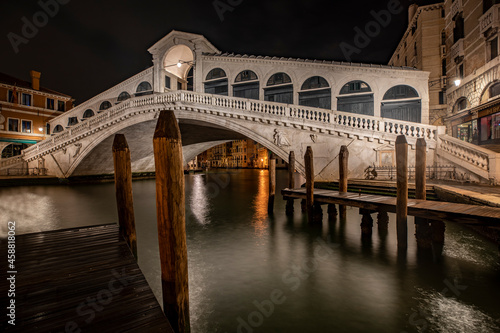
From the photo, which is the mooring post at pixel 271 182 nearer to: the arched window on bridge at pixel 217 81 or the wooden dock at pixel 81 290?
the wooden dock at pixel 81 290

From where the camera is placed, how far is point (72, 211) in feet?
27.3

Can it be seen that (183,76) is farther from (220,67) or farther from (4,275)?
(4,275)

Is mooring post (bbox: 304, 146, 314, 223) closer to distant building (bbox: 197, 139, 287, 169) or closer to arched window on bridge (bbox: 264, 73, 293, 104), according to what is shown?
arched window on bridge (bbox: 264, 73, 293, 104)

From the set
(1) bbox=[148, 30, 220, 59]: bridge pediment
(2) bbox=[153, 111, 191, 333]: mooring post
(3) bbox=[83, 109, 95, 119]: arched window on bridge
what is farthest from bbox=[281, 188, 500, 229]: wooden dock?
(3) bbox=[83, 109, 95, 119]: arched window on bridge

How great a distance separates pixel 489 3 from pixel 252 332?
1394 centimetres

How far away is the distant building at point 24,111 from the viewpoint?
2002cm

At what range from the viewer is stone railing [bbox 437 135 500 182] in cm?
660

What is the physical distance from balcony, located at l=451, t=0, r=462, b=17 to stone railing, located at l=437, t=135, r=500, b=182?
7422 millimetres

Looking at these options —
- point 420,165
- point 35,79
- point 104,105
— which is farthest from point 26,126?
point 420,165

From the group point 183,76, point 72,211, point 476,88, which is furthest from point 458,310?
point 183,76

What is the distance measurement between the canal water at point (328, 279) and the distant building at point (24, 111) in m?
19.4

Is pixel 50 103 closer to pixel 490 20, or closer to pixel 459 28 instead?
pixel 459 28

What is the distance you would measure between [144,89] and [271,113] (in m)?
10.9

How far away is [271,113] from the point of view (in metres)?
10.8
